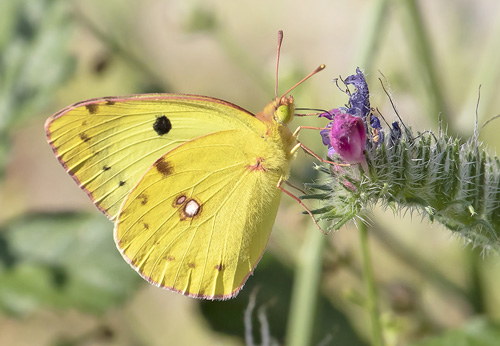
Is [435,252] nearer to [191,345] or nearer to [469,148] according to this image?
[191,345]

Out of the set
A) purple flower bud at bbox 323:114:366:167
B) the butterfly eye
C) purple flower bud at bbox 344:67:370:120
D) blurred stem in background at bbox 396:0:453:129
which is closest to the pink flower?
purple flower bud at bbox 323:114:366:167

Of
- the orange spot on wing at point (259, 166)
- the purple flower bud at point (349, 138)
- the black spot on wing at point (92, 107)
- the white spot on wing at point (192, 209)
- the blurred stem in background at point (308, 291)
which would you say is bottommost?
the blurred stem in background at point (308, 291)

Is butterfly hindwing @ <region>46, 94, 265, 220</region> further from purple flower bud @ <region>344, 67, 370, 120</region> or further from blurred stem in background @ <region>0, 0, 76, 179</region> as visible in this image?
blurred stem in background @ <region>0, 0, 76, 179</region>

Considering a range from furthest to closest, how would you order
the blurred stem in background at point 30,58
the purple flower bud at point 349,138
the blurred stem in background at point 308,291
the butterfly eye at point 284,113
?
the blurred stem in background at point 30,58 < the blurred stem in background at point 308,291 < the butterfly eye at point 284,113 < the purple flower bud at point 349,138

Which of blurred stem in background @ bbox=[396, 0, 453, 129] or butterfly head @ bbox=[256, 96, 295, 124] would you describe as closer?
butterfly head @ bbox=[256, 96, 295, 124]

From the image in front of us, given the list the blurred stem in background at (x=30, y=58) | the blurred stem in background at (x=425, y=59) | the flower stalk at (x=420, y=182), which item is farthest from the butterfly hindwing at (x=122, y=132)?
the blurred stem in background at (x=30, y=58)

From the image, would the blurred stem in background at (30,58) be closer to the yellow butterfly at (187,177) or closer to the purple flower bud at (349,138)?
the yellow butterfly at (187,177)
